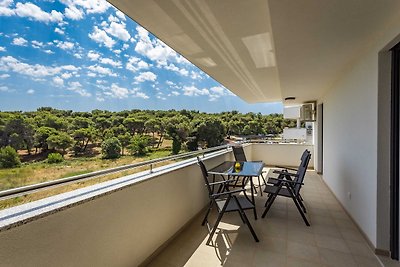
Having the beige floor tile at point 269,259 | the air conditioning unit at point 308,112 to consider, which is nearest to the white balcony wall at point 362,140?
the beige floor tile at point 269,259

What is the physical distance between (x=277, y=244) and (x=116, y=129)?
36.3 feet

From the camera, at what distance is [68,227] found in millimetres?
1472

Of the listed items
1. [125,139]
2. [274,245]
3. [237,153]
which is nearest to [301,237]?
[274,245]

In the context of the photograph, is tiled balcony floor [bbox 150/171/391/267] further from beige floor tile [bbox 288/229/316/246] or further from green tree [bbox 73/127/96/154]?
green tree [bbox 73/127/96/154]

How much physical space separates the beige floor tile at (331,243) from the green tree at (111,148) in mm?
8033

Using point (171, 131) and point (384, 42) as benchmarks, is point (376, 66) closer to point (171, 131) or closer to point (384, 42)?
point (384, 42)

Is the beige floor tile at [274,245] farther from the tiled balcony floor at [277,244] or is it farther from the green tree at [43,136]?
the green tree at [43,136]

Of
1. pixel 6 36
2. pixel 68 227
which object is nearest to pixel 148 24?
pixel 68 227

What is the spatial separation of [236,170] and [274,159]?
190 inches

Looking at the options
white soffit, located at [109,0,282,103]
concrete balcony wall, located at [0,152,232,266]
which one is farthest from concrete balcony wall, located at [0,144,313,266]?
white soffit, located at [109,0,282,103]

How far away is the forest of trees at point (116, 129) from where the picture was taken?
492 centimetres

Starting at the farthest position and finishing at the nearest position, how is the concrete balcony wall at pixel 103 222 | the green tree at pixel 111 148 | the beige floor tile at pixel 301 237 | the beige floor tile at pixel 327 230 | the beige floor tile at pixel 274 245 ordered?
the green tree at pixel 111 148 → the beige floor tile at pixel 327 230 → the beige floor tile at pixel 301 237 → the beige floor tile at pixel 274 245 → the concrete balcony wall at pixel 103 222

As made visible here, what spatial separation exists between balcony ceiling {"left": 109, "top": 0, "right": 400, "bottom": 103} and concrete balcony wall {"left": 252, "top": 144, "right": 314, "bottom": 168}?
14.3ft

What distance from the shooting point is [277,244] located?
256cm
